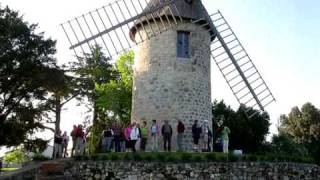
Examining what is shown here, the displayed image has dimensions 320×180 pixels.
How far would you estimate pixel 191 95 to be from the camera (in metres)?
22.6

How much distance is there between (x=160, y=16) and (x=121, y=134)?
20.9 feet

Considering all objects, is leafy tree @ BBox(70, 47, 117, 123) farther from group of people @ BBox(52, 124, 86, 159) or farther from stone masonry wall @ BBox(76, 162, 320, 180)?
stone masonry wall @ BBox(76, 162, 320, 180)

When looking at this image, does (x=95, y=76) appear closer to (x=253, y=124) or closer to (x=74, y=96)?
(x=74, y=96)

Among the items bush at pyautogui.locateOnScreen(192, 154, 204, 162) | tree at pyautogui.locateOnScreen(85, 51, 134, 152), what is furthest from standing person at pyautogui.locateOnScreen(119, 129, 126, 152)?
tree at pyautogui.locateOnScreen(85, 51, 134, 152)

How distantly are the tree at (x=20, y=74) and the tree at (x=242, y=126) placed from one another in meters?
A: 13.0

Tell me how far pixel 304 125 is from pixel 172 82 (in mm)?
33572

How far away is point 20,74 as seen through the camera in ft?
90.0

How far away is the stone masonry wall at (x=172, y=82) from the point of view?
22.3m

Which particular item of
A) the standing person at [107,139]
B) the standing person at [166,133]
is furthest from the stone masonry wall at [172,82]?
the standing person at [107,139]

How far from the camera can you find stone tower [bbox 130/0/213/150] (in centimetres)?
2231

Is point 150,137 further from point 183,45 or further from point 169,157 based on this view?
point 183,45

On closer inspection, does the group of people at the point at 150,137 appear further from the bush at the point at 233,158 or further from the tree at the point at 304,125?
the tree at the point at 304,125

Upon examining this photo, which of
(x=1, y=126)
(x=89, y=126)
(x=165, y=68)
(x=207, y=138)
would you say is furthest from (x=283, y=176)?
(x=89, y=126)

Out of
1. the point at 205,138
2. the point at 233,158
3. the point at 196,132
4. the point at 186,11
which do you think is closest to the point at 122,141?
the point at 196,132
